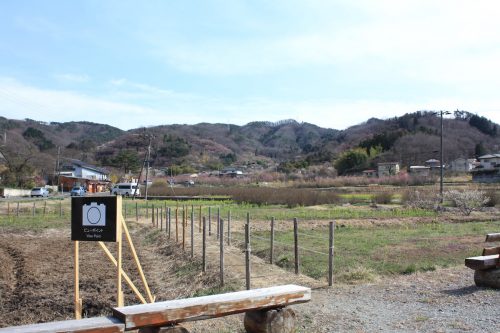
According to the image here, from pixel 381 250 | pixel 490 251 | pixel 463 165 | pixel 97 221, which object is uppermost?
pixel 463 165

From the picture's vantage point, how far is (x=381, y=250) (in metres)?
14.6

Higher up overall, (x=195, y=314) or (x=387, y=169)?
(x=387, y=169)

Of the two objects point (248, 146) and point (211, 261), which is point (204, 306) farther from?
point (248, 146)

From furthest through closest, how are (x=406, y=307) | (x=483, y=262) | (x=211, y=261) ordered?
(x=211, y=261)
(x=483, y=262)
(x=406, y=307)

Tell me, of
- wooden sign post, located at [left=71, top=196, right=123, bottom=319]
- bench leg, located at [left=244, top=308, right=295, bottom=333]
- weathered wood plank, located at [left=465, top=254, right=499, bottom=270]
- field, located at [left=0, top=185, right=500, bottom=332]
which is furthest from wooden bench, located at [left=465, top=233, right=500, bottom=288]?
wooden sign post, located at [left=71, top=196, right=123, bottom=319]

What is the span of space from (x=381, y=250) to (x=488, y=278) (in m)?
5.89

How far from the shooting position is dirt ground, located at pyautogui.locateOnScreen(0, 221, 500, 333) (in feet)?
22.9

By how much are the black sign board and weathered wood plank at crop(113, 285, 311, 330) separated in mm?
1840

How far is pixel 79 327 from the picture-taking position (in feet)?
15.4

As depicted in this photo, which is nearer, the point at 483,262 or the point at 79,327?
the point at 79,327

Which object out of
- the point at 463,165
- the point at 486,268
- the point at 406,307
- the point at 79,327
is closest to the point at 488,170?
the point at 463,165

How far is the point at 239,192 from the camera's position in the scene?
44312 millimetres

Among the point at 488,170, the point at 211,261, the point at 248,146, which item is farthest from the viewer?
the point at 248,146

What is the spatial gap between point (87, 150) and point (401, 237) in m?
127
